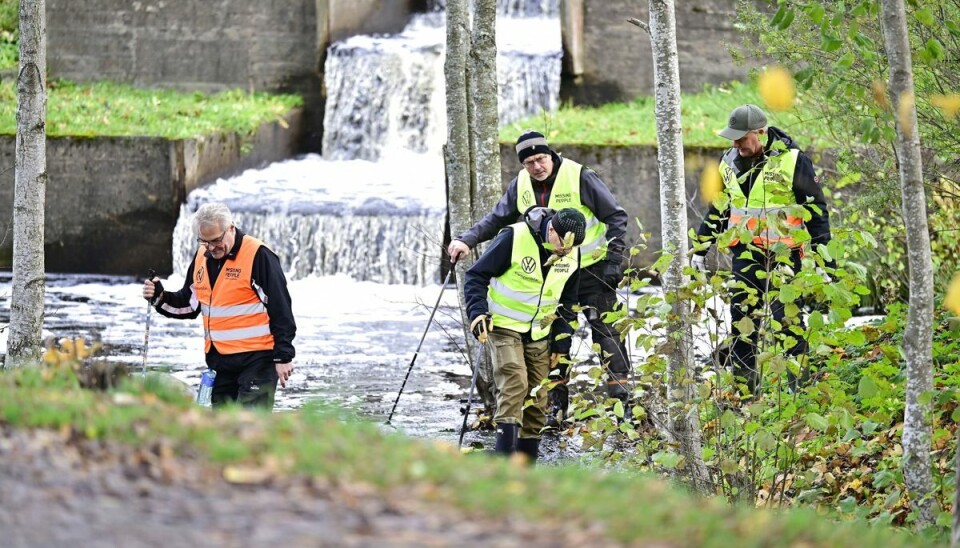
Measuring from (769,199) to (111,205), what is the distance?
1141 cm

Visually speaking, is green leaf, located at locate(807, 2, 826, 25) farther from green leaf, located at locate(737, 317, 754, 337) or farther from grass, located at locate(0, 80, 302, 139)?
grass, located at locate(0, 80, 302, 139)

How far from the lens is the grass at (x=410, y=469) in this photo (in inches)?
161

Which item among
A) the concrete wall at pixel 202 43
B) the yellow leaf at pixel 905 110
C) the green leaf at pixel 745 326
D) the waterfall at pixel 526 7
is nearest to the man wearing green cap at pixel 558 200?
the green leaf at pixel 745 326

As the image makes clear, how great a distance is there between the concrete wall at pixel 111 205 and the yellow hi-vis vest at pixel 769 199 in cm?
987

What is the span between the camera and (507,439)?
26.0ft

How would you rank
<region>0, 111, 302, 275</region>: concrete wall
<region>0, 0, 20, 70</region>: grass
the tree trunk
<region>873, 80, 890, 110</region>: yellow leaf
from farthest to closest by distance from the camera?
<region>0, 0, 20, 70</region>: grass < <region>0, 111, 302, 275</region>: concrete wall < <region>873, 80, 890, 110</region>: yellow leaf < the tree trunk

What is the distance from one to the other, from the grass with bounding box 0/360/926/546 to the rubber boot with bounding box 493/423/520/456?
2.86 meters

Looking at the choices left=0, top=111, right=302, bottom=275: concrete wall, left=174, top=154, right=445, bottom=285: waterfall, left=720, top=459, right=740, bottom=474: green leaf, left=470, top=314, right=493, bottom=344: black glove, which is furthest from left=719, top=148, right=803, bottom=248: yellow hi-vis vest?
left=0, top=111, right=302, bottom=275: concrete wall

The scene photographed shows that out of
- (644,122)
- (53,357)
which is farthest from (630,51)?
(53,357)

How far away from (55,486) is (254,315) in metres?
3.64

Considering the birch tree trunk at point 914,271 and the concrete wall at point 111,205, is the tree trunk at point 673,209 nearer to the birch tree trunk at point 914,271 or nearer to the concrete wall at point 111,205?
the birch tree trunk at point 914,271

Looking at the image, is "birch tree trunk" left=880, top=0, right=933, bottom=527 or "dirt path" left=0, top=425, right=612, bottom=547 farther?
"birch tree trunk" left=880, top=0, right=933, bottom=527

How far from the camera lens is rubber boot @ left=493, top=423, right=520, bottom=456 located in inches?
311

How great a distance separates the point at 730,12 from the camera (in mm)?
19844
